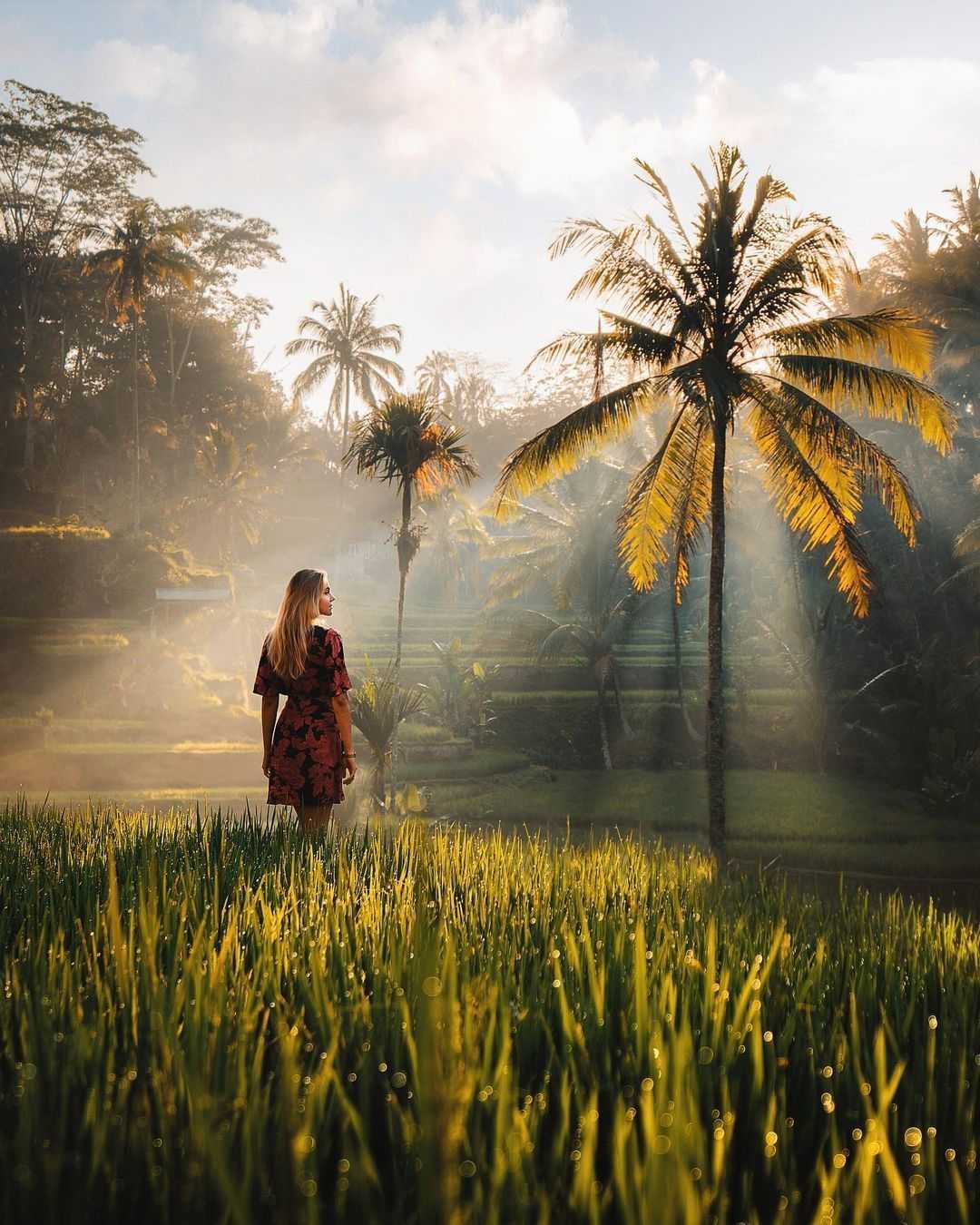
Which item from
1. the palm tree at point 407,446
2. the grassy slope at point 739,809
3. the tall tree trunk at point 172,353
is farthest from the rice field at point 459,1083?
the tall tree trunk at point 172,353

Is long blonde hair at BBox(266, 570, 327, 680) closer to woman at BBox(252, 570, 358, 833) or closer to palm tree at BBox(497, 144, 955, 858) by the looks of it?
woman at BBox(252, 570, 358, 833)

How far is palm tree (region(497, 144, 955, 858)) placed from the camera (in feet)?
36.8

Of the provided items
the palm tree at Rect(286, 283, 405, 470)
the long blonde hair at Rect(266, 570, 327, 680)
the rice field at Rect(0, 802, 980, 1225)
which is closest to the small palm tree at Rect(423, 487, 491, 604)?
the palm tree at Rect(286, 283, 405, 470)

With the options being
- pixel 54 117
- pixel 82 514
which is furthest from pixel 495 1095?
pixel 54 117

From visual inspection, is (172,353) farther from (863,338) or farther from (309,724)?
(309,724)

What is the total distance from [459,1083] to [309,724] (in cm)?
386

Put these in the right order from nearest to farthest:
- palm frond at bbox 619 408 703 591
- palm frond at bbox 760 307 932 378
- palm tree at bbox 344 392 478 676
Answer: palm frond at bbox 760 307 932 378, palm frond at bbox 619 408 703 591, palm tree at bbox 344 392 478 676

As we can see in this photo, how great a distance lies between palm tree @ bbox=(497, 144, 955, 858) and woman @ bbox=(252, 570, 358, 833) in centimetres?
689

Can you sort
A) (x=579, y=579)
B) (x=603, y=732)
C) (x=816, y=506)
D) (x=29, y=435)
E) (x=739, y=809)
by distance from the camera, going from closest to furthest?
(x=816, y=506) < (x=739, y=809) < (x=603, y=732) < (x=579, y=579) < (x=29, y=435)

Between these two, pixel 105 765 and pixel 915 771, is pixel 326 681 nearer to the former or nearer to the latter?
pixel 105 765

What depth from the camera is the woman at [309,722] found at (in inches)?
198

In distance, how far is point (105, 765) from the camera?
15.7 meters

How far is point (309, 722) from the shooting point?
16.7 feet

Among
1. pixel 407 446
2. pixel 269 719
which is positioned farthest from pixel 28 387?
pixel 269 719
